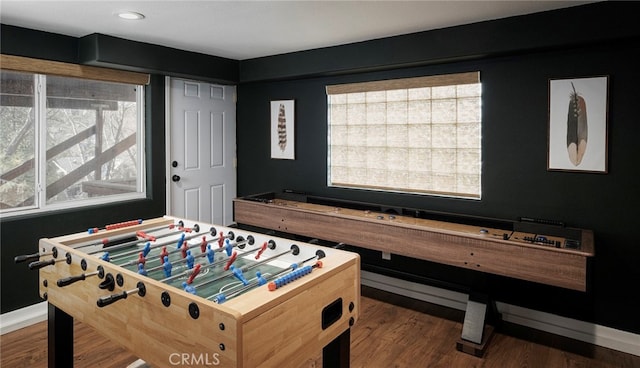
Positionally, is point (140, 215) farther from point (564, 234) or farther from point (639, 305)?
point (639, 305)

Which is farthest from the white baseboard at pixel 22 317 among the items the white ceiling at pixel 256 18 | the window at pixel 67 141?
the white ceiling at pixel 256 18

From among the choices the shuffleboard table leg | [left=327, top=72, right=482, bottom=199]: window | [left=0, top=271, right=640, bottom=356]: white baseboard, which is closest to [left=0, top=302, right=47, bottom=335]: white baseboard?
[left=0, top=271, right=640, bottom=356]: white baseboard

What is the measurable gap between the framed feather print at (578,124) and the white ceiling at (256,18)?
0.56 meters

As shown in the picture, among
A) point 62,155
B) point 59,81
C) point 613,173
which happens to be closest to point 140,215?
point 62,155

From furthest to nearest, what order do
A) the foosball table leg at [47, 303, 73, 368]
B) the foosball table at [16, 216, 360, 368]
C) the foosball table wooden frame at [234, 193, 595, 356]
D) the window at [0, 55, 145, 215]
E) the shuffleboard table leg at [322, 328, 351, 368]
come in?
the window at [0, 55, 145, 215] < the foosball table wooden frame at [234, 193, 595, 356] < the foosball table leg at [47, 303, 73, 368] < the shuffleboard table leg at [322, 328, 351, 368] < the foosball table at [16, 216, 360, 368]

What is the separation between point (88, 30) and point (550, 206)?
3.67 metres

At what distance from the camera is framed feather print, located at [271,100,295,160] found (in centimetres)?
448

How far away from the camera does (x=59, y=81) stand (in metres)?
3.48

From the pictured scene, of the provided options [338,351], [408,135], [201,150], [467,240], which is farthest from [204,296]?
[201,150]

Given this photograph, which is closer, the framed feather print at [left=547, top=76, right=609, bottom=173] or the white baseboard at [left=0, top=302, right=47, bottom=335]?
the framed feather print at [left=547, top=76, right=609, bottom=173]

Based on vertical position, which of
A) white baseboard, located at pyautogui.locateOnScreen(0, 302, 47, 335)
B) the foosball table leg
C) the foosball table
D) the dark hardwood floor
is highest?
the foosball table

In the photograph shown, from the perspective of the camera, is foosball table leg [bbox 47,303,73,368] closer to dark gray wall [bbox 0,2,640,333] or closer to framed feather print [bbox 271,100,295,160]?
dark gray wall [bbox 0,2,640,333]

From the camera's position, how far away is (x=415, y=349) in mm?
2814

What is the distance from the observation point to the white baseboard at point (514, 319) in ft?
9.26
